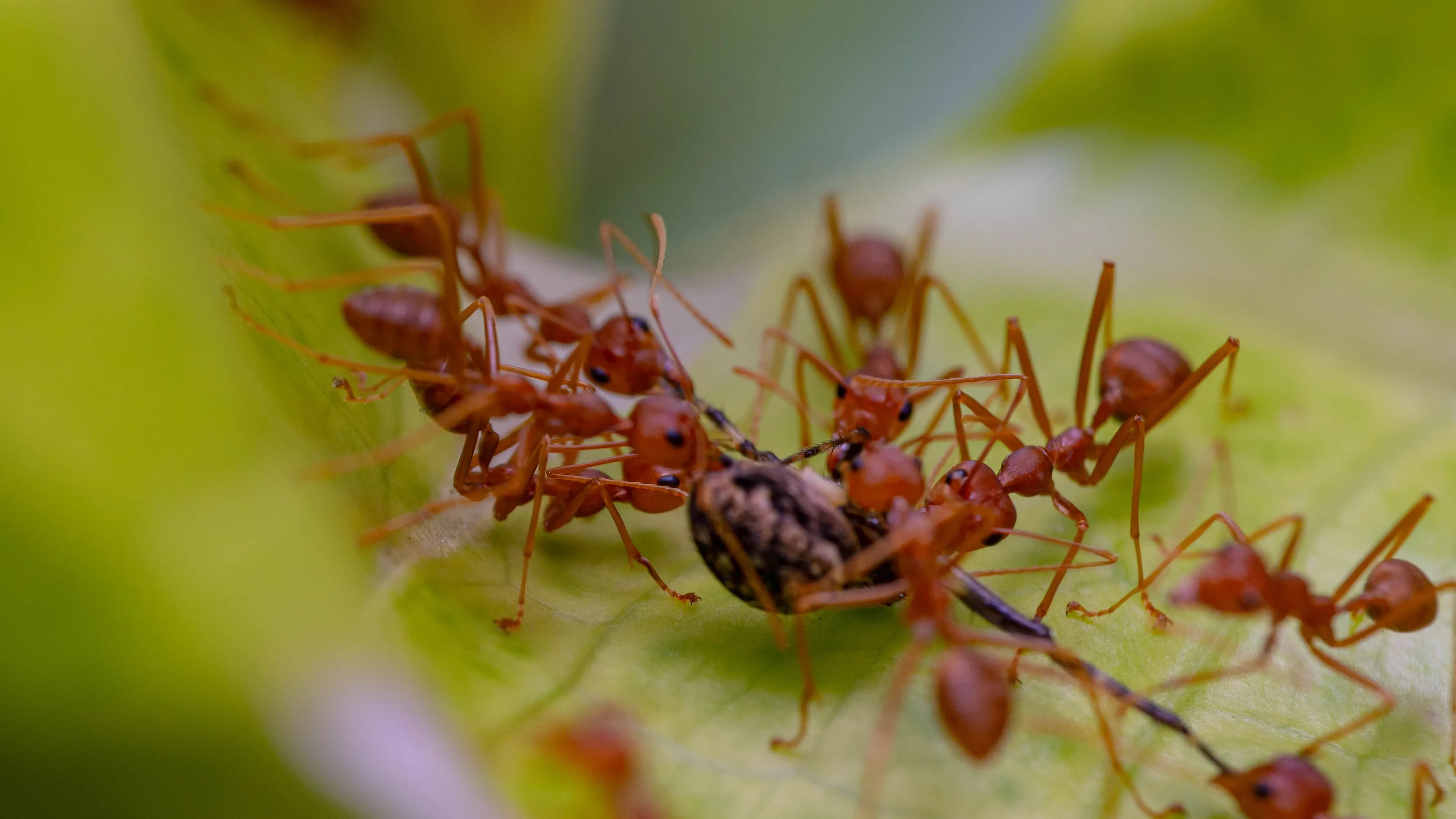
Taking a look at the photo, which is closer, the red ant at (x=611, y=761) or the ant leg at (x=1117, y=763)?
the red ant at (x=611, y=761)

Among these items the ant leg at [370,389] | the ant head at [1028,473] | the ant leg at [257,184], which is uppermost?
the ant leg at [257,184]

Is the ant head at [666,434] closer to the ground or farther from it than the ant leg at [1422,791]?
farther from it

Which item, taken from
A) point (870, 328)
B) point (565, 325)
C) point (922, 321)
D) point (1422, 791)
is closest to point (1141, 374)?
point (922, 321)

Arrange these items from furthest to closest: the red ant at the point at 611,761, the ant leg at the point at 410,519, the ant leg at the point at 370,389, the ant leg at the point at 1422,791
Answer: the ant leg at the point at 370,389 < the ant leg at the point at 1422,791 < the ant leg at the point at 410,519 < the red ant at the point at 611,761

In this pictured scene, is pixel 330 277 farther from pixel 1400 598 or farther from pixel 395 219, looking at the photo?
pixel 1400 598

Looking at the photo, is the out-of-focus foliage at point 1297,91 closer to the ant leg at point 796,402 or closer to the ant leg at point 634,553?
the ant leg at point 796,402

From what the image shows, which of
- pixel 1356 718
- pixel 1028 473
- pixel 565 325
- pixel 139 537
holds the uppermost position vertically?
pixel 139 537

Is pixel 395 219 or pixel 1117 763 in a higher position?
pixel 395 219

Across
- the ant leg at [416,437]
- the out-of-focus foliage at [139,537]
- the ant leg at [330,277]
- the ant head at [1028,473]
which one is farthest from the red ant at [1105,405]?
the out-of-focus foliage at [139,537]
